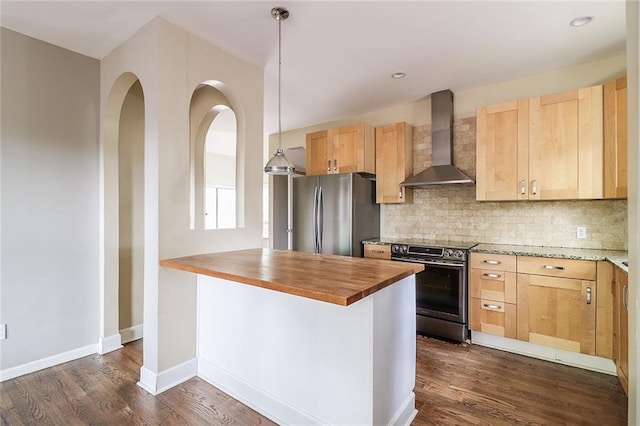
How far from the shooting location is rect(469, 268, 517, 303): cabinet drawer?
2.78 m

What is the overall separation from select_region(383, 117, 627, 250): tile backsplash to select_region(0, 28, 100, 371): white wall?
11.0 ft

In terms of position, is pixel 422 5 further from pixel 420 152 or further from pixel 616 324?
pixel 616 324

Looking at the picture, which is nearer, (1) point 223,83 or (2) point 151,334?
(2) point 151,334

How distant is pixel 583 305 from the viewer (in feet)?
8.07

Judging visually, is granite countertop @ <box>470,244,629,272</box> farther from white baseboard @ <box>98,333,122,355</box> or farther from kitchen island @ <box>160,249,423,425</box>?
white baseboard @ <box>98,333,122,355</box>

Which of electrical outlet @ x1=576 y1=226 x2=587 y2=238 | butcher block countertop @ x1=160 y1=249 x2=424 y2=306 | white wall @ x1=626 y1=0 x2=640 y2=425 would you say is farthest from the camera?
electrical outlet @ x1=576 y1=226 x2=587 y2=238

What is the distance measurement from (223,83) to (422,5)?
163 cm

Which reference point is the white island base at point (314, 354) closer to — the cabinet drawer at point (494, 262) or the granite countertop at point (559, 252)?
the cabinet drawer at point (494, 262)

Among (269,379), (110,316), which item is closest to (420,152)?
(269,379)

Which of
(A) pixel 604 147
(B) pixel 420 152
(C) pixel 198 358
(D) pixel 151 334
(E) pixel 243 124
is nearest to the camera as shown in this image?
(D) pixel 151 334

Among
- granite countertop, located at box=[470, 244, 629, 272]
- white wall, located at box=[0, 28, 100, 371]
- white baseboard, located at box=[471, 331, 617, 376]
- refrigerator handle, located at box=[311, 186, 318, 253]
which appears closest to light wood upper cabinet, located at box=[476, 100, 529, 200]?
granite countertop, located at box=[470, 244, 629, 272]

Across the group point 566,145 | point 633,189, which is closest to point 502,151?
point 566,145

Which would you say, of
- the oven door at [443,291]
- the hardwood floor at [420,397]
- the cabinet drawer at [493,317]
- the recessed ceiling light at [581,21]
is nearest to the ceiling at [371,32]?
the recessed ceiling light at [581,21]

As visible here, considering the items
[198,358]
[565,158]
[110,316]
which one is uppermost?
[565,158]
